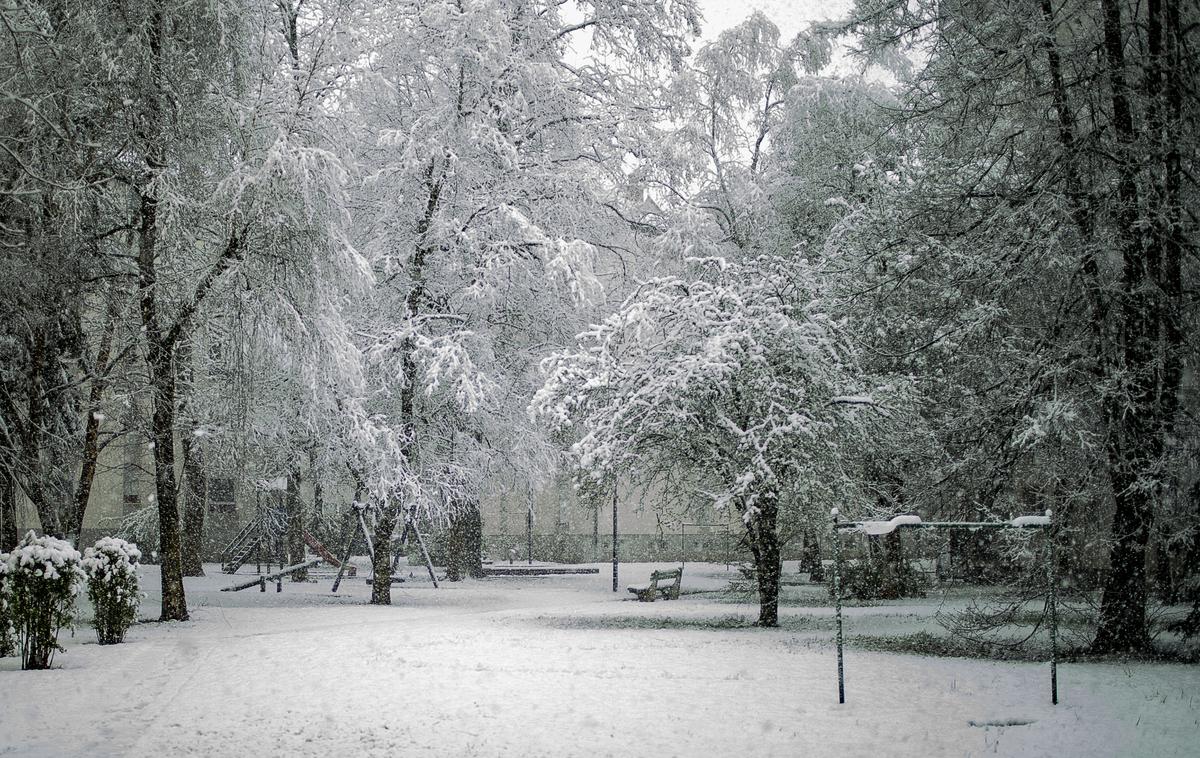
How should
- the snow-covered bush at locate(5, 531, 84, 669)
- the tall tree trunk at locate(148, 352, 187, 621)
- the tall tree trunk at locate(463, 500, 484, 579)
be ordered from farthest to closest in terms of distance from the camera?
the tall tree trunk at locate(463, 500, 484, 579)
the tall tree trunk at locate(148, 352, 187, 621)
the snow-covered bush at locate(5, 531, 84, 669)

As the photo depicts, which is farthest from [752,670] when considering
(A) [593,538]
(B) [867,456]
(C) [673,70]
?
(A) [593,538]

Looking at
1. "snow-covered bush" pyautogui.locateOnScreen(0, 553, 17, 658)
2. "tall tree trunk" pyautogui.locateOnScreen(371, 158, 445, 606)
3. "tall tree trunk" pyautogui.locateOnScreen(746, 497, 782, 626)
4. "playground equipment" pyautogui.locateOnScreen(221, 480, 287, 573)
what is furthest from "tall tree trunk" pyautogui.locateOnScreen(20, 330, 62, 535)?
"tall tree trunk" pyautogui.locateOnScreen(746, 497, 782, 626)

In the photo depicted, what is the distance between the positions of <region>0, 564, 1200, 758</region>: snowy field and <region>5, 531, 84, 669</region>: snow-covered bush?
1.00 feet

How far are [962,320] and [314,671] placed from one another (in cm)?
1037

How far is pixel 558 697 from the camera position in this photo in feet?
36.1

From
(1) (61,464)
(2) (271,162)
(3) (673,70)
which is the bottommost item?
(1) (61,464)

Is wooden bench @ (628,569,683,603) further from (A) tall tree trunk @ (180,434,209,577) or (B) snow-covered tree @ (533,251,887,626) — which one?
(A) tall tree trunk @ (180,434,209,577)

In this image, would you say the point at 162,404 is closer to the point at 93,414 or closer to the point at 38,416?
the point at 38,416

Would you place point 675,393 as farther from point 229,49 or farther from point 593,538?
point 593,538

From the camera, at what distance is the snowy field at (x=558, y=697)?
875cm

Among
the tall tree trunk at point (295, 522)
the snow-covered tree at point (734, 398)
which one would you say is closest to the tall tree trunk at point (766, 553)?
the snow-covered tree at point (734, 398)

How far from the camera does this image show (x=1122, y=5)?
47.3 ft

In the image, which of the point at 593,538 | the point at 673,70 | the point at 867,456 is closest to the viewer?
the point at 867,456

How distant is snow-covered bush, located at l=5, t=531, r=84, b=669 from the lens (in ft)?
40.8
